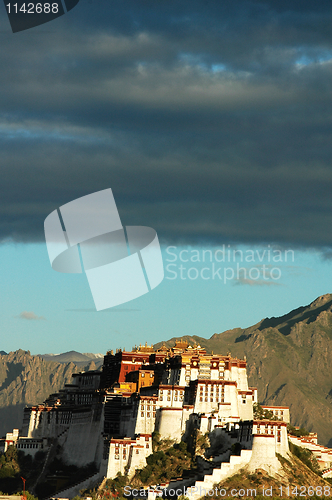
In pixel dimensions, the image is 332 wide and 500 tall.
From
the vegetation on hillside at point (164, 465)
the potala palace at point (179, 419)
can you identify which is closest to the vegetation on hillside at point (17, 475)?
the potala palace at point (179, 419)

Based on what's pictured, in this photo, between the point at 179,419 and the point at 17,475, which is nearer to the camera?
the point at 179,419

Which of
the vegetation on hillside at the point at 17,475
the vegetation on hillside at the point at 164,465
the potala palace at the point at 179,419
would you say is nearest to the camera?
the potala palace at the point at 179,419

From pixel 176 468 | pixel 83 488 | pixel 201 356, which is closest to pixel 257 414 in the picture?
pixel 201 356

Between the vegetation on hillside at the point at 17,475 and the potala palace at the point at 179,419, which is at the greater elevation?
the potala palace at the point at 179,419

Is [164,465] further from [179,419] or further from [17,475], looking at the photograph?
[17,475]

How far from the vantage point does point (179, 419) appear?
583 ft

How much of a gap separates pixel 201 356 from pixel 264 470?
118ft

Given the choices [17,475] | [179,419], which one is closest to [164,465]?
[179,419]

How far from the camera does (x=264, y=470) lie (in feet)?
532

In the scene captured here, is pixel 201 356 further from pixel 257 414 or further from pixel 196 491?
pixel 196 491

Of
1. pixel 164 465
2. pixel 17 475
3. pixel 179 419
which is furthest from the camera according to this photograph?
pixel 17 475

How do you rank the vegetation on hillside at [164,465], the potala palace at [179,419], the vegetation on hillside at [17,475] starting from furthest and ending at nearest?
the vegetation on hillside at [17,475]
the vegetation on hillside at [164,465]
the potala palace at [179,419]

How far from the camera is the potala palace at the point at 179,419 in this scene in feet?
541

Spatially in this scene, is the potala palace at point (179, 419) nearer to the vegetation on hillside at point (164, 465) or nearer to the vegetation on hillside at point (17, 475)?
the vegetation on hillside at point (164, 465)
